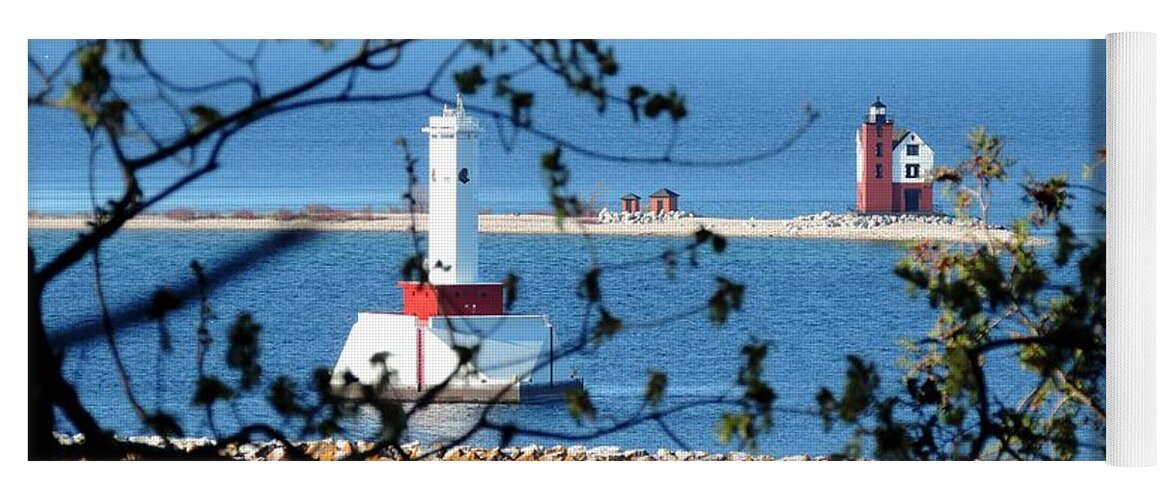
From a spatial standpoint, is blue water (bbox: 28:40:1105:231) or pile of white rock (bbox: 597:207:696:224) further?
pile of white rock (bbox: 597:207:696:224)

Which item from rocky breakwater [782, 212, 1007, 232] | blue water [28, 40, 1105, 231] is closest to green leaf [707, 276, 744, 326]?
blue water [28, 40, 1105, 231]

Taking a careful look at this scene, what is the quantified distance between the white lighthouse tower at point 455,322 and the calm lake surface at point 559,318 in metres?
0.14

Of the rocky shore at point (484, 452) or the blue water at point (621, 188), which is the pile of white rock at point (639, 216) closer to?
the blue water at point (621, 188)

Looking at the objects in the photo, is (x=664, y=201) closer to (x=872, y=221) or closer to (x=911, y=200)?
(x=872, y=221)

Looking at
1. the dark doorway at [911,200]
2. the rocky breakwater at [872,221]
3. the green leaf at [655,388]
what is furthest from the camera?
the dark doorway at [911,200]

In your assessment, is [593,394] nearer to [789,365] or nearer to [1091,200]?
[789,365]

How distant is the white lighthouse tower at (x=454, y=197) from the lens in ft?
33.7

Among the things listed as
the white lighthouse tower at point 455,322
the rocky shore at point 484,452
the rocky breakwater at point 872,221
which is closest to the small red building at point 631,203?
the rocky breakwater at point 872,221

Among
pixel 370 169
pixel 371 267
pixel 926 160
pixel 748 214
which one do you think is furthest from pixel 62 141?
pixel 926 160

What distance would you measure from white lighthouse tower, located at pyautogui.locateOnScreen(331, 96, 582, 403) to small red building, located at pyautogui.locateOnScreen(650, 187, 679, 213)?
3.31ft

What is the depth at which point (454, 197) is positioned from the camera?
1092 cm

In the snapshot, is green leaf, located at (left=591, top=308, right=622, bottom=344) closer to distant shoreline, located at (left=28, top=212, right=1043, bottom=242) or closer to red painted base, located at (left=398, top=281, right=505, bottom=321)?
distant shoreline, located at (left=28, top=212, right=1043, bottom=242)

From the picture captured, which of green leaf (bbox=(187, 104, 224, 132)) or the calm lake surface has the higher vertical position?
green leaf (bbox=(187, 104, 224, 132))

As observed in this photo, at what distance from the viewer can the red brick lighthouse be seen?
9625 mm
